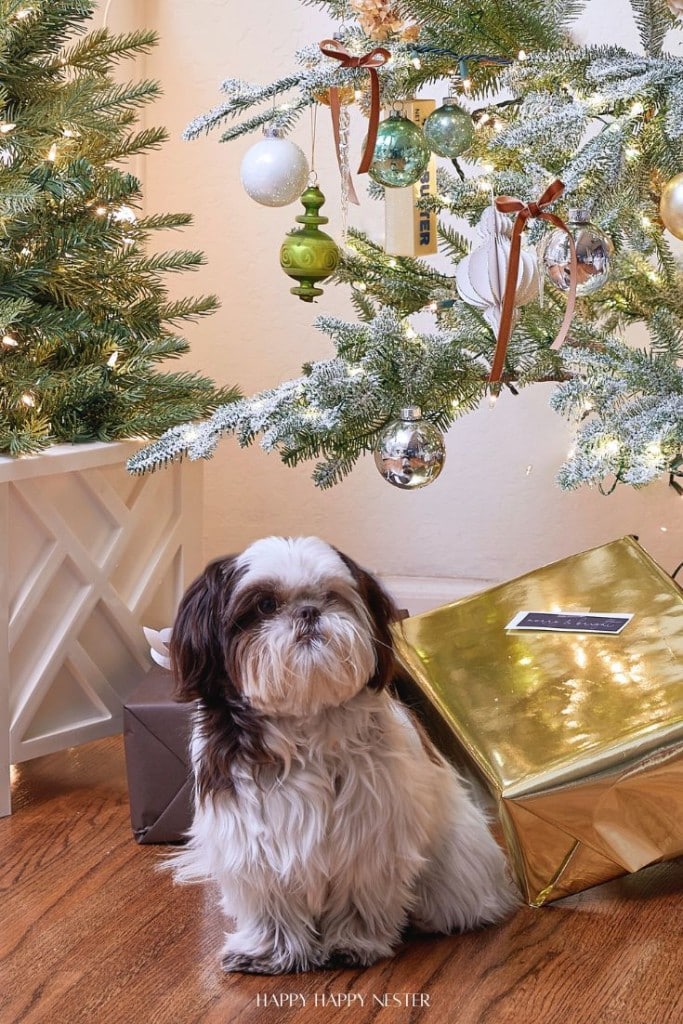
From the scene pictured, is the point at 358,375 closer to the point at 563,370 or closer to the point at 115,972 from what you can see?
the point at 563,370

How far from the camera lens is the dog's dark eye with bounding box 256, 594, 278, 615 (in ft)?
4.21

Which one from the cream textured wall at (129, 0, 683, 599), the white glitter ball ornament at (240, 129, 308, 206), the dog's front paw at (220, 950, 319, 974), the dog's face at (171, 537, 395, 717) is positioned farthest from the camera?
the cream textured wall at (129, 0, 683, 599)

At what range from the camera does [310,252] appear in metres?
1.75

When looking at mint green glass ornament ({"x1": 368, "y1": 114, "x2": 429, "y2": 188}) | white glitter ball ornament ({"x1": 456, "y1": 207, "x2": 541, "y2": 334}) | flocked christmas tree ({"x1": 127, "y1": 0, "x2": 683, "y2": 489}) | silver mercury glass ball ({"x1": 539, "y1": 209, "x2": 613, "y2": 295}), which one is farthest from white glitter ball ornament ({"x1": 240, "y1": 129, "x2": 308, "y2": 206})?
silver mercury glass ball ({"x1": 539, "y1": 209, "x2": 613, "y2": 295})

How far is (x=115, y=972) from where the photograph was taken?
139cm

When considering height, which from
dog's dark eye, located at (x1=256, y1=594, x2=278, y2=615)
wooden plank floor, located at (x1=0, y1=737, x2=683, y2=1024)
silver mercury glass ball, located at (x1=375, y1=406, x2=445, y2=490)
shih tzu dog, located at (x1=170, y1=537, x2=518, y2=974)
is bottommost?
wooden plank floor, located at (x1=0, y1=737, x2=683, y2=1024)

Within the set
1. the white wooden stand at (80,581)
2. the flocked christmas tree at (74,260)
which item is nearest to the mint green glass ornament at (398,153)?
the flocked christmas tree at (74,260)

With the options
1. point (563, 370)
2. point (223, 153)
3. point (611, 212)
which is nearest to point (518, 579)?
point (563, 370)

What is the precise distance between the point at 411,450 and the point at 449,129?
0.41 m

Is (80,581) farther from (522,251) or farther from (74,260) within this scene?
(522,251)

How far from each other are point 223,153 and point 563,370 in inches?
42.8

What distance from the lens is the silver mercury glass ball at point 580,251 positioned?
1.41 m

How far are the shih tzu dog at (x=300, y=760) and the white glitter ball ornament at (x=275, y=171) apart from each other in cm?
56

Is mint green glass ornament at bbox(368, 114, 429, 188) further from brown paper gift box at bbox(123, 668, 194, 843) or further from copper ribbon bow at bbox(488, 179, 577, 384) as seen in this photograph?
brown paper gift box at bbox(123, 668, 194, 843)
